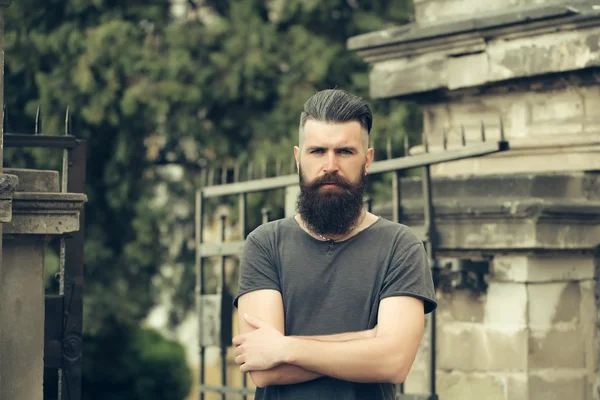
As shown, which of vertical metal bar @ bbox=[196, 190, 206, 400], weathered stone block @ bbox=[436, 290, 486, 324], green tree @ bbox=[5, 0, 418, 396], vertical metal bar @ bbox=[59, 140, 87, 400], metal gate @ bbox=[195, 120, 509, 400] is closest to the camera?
vertical metal bar @ bbox=[59, 140, 87, 400]

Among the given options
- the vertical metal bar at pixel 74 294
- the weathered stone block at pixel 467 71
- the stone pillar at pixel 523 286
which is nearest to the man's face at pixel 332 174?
the vertical metal bar at pixel 74 294

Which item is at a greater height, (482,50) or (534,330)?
(482,50)

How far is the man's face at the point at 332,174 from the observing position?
299 centimetres

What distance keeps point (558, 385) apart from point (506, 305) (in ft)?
1.37

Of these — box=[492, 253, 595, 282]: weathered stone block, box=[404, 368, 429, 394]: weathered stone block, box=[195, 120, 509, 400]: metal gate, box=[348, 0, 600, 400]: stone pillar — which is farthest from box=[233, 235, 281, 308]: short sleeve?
box=[404, 368, 429, 394]: weathered stone block

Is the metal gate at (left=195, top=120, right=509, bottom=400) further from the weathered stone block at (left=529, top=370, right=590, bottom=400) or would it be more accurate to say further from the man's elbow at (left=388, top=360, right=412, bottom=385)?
the man's elbow at (left=388, top=360, right=412, bottom=385)

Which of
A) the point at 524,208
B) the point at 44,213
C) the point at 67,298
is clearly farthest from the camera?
the point at 524,208

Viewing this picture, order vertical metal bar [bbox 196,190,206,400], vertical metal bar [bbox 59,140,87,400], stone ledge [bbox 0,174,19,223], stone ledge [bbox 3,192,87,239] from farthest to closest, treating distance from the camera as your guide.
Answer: vertical metal bar [bbox 196,190,206,400] < vertical metal bar [bbox 59,140,87,400] < stone ledge [bbox 3,192,87,239] < stone ledge [bbox 0,174,19,223]

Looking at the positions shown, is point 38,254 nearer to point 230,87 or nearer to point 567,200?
point 567,200

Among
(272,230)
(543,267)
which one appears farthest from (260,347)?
(543,267)

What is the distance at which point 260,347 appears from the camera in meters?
2.93

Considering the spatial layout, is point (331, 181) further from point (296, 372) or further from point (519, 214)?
point (519, 214)

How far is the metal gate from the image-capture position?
15.6 ft

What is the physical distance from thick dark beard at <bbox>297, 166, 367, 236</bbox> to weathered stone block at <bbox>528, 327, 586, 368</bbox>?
2.06 m
